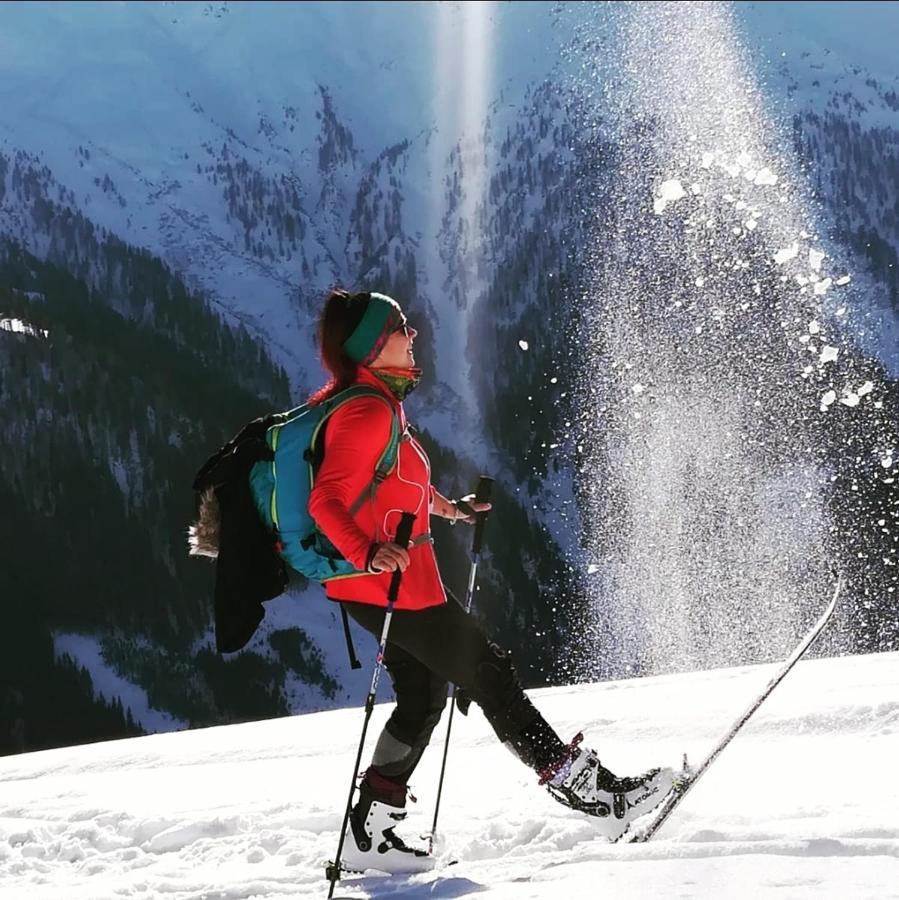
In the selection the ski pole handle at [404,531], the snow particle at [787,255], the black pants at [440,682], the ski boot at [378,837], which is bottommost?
the ski boot at [378,837]

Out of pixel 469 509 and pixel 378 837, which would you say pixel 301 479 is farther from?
pixel 378 837

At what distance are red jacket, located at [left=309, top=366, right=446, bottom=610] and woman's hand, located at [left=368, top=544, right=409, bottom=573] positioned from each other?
0.09 ft

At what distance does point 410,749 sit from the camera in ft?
11.1

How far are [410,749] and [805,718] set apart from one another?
1.74m

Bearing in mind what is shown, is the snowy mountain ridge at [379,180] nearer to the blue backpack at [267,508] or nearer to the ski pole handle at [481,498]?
the ski pole handle at [481,498]

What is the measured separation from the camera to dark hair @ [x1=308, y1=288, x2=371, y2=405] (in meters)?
3.25

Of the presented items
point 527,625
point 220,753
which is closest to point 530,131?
point 527,625

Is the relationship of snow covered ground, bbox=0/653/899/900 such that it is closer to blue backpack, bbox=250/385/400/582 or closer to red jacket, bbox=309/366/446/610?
red jacket, bbox=309/366/446/610

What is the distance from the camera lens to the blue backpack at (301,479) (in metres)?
3.12

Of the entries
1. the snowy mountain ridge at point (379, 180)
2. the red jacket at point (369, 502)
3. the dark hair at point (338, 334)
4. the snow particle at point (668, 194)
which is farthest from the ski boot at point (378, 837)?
the snow particle at point (668, 194)

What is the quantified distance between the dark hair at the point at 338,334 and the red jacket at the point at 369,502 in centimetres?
6

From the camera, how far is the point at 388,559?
3000mm

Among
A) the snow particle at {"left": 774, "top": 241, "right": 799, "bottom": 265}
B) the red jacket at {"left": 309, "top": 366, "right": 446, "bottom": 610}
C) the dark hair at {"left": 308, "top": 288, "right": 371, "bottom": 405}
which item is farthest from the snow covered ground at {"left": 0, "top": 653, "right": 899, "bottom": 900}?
the snow particle at {"left": 774, "top": 241, "right": 799, "bottom": 265}

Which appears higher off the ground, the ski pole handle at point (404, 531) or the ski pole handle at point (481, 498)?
the ski pole handle at point (481, 498)
